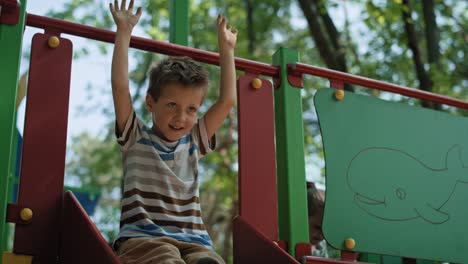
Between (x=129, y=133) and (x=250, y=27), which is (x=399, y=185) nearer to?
(x=129, y=133)

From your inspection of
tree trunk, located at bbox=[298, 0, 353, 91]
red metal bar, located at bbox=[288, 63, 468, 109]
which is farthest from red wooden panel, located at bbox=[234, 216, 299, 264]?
Answer: tree trunk, located at bbox=[298, 0, 353, 91]

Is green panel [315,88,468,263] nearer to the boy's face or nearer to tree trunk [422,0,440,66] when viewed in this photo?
the boy's face

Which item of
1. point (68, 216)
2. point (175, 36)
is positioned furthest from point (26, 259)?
point (175, 36)

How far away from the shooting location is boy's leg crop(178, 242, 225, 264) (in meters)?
2.43

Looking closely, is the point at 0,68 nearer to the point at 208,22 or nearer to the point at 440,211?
the point at 440,211

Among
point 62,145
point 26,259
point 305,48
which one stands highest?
point 305,48

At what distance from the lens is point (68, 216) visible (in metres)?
2.58

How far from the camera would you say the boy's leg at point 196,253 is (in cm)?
243

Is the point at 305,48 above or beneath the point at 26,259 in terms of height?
above

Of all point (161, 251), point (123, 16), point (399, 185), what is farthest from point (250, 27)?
point (161, 251)

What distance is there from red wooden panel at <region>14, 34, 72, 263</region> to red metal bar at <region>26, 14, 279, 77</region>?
0.06m

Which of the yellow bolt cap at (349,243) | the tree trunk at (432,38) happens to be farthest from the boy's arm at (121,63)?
the tree trunk at (432,38)

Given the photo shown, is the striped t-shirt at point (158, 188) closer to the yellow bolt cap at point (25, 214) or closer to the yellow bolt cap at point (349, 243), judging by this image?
the yellow bolt cap at point (25, 214)

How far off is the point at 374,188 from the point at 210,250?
1.18 meters
